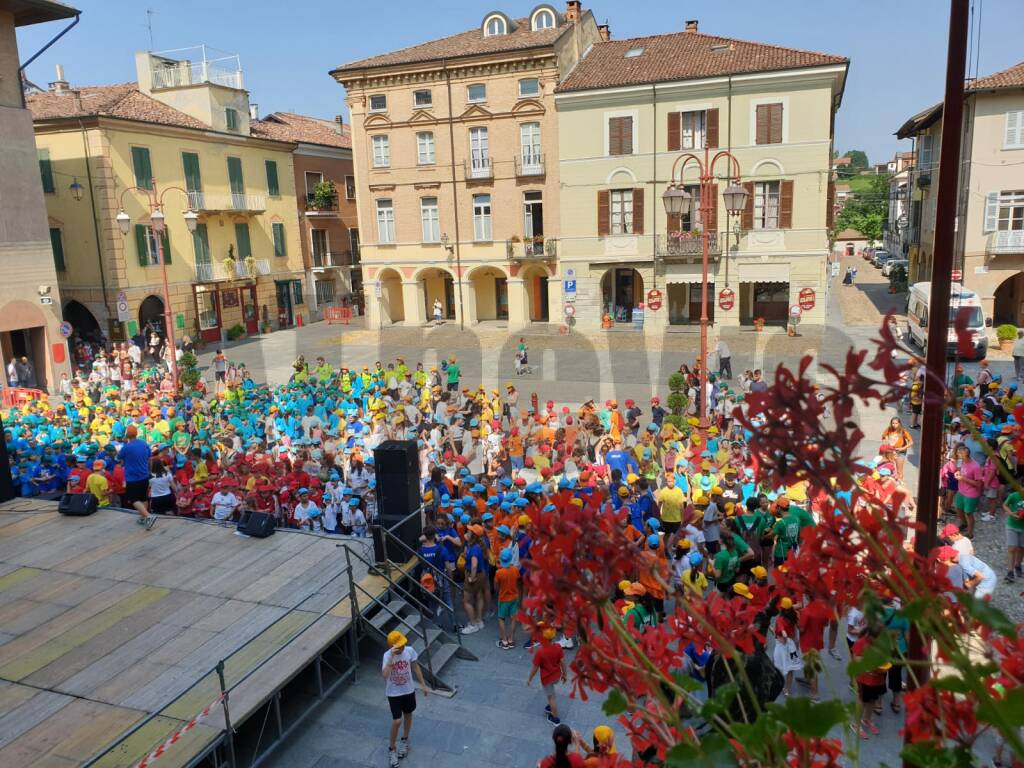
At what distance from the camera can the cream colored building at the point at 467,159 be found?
36188 mm

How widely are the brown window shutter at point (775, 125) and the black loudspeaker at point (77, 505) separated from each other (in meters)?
29.0

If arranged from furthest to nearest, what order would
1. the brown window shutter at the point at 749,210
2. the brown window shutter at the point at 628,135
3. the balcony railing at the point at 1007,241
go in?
1. the brown window shutter at the point at 628,135
2. the brown window shutter at the point at 749,210
3. the balcony railing at the point at 1007,241

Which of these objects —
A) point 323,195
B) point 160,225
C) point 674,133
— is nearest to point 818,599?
point 160,225

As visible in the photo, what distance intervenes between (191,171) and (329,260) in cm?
1142

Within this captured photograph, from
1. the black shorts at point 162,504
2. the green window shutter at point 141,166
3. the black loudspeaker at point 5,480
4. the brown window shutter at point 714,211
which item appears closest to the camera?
the black shorts at point 162,504

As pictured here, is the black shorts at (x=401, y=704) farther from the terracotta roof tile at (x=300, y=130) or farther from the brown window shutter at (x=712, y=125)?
the terracotta roof tile at (x=300, y=130)

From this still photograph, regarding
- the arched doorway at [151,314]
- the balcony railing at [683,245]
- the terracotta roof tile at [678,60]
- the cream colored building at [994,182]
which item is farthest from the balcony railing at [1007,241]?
the arched doorway at [151,314]

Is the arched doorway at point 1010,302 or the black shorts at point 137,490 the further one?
the arched doorway at point 1010,302

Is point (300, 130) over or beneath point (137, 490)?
over

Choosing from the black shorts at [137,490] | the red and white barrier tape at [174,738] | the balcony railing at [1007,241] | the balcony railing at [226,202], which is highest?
the balcony railing at [226,202]

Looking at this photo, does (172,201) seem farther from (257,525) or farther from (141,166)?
(257,525)

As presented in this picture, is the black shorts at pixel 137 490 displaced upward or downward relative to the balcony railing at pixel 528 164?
downward

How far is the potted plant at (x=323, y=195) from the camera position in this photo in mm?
44625

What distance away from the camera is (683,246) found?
34.2 m
